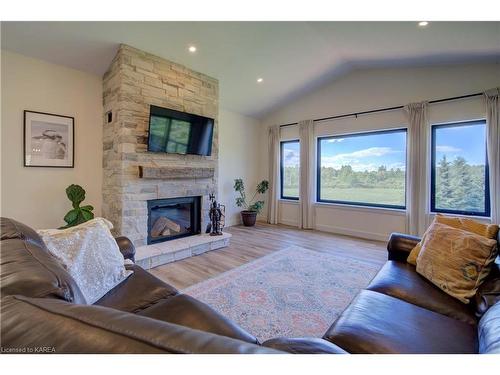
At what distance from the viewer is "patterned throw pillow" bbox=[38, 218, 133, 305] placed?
4.09 feet

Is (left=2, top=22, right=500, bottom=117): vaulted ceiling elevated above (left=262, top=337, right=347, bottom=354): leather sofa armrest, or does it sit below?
above

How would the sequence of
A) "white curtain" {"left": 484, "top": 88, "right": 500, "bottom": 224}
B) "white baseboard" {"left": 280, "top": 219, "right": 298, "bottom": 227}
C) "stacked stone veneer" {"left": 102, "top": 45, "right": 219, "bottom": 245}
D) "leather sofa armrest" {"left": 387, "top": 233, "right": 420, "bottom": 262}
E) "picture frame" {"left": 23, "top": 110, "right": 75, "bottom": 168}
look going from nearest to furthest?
"leather sofa armrest" {"left": 387, "top": 233, "right": 420, "bottom": 262} → "picture frame" {"left": 23, "top": 110, "right": 75, "bottom": 168} → "stacked stone veneer" {"left": 102, "top": 45, "right": 219, "bottom": 245} → "white curtain" {"left": 484, "top": 88, "right": 500, "bottom": 224} → "white baseboard" {"left": 280, "top": 219, "right": 298, "bottom": 227}

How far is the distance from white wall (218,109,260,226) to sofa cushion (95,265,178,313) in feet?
11.9

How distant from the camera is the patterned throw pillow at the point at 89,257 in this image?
1.25m

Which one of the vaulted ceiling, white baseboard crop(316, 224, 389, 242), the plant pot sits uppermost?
the vaulted ceiling

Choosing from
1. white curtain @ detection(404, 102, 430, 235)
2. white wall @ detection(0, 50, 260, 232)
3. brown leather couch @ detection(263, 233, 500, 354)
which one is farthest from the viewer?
white curtain @ detection(404, 102, 430, 235)

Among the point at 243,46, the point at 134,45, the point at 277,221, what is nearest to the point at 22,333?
the point at 134,45

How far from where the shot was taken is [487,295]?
1.29 metres

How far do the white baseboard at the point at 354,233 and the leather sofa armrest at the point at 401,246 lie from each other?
8.10 feet

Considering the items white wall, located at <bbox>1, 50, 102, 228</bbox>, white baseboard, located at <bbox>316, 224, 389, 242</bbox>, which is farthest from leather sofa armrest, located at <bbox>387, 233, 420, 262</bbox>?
white wall, located at <bbox>1, 50, 102, 228</bbox>

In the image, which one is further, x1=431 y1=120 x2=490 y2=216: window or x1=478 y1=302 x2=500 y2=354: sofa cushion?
x1=431 y1=120 x2=490 y2=216: window

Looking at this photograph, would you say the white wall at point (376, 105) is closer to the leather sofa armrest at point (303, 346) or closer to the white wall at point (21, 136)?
the white wall at point (21, 136)

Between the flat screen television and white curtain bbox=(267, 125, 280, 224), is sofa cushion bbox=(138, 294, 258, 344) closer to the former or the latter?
the flat screen television

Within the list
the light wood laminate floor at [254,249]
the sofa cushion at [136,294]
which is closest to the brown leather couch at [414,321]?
the sofa cushion at [136,294]
